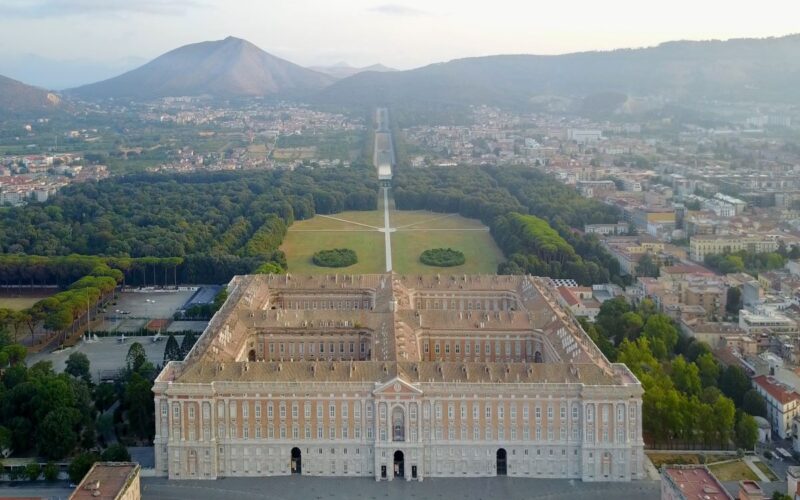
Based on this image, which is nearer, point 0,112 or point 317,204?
point 317,204

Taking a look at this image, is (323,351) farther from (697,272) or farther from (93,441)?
(697,272)

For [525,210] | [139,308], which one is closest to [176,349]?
[139,308]

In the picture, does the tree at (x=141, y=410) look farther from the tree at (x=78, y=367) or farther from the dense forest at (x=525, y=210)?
the dense forest at (x=525, y=210)

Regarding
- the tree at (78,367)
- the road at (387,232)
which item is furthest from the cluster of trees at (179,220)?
the tree at (78,367)

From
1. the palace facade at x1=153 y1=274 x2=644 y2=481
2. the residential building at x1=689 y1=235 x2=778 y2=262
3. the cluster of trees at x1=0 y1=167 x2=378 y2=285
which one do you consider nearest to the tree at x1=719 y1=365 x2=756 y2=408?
the palace facade at x1=153 y1=274 x2=644 y2=481

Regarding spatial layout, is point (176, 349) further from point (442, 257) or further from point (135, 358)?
point (442, 257)

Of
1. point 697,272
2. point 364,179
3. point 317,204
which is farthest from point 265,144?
point 697,272

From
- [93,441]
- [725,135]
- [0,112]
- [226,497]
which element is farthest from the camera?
[0,112]
